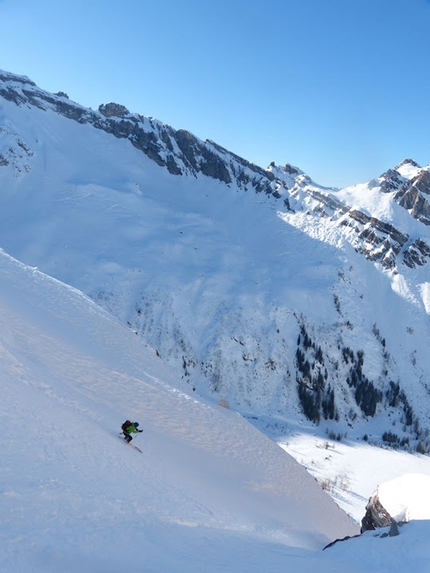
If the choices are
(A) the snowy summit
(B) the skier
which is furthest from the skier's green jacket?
(A) the snowy summit

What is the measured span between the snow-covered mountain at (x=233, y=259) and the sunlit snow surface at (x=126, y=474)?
3028 centimetres

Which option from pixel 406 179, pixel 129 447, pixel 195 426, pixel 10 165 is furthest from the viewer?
pixel 406 179

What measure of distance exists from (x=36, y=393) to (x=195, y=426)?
1026 cm

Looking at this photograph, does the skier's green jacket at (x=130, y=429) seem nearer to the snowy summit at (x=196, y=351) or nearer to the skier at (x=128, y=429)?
the skier at (x=128, y=429)

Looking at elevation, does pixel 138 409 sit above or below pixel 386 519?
below

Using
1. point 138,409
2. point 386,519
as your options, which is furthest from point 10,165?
point 386,519

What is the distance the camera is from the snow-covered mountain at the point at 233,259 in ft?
234

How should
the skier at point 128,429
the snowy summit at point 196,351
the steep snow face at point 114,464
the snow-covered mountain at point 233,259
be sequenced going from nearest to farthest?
the steep snow face at point 114,464, the snowy summit at point 196,351, the skier at point 128,429, the snow-covered mountain at point 233,259

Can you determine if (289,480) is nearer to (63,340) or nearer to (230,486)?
(230,486)

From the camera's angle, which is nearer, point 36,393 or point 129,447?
point 36,393

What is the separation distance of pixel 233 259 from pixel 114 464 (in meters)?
81.6

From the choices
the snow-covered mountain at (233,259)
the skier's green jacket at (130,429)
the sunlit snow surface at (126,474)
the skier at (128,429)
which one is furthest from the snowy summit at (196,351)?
the skier's green jacket at (130,429)

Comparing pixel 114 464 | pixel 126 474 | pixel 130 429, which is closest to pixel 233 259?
pixel 130 429

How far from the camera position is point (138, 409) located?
829 inches
